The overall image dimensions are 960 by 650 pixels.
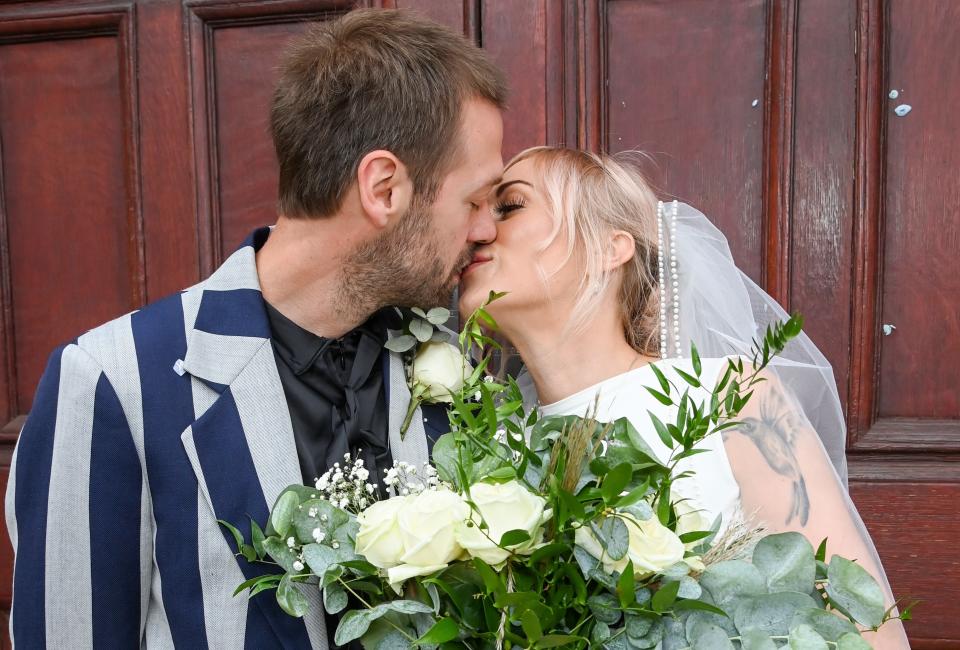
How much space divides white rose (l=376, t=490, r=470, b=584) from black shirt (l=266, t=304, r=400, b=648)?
46 centimetres

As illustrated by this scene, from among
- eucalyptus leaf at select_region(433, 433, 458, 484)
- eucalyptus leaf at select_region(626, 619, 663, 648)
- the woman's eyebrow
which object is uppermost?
the woman's eyebrow

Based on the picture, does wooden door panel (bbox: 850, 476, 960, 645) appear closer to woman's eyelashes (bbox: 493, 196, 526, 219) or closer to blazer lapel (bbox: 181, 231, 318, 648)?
woman's eyelashes (bbox: 493, 196, 526, 219)

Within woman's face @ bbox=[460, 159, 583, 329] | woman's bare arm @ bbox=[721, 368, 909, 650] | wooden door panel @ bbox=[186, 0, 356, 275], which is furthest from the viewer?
wooden door panel @ bbox=[186, 0, 356, 275]

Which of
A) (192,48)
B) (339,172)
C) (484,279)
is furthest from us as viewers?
(192,48)

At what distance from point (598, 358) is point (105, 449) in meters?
0.86

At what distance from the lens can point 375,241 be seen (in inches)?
55.1

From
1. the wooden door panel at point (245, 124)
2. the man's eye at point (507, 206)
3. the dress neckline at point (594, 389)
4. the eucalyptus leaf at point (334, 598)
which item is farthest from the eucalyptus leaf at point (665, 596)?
the wooden door panel at point (245, 124)

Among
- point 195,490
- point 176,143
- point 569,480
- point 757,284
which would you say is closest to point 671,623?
point 569,480

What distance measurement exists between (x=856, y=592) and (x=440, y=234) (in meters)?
0.84

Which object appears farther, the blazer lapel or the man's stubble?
the man's stubble

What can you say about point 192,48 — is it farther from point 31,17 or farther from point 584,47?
point 584,47

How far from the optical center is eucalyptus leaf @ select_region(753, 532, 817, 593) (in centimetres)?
90

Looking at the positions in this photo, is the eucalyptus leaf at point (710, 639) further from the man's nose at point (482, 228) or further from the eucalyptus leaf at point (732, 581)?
the man's nose at point (482, 228)

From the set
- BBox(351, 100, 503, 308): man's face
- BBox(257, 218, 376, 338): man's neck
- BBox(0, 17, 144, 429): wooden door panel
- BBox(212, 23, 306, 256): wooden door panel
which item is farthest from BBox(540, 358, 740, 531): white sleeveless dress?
BBox(0, 17, 144, 429): wooden door panel
